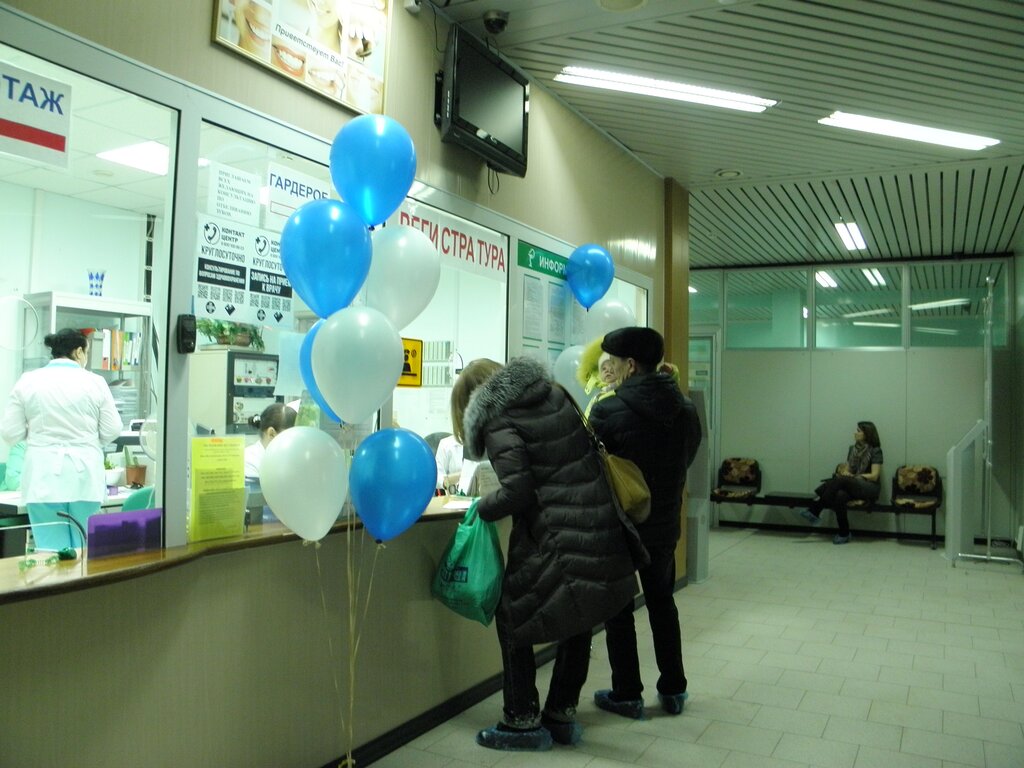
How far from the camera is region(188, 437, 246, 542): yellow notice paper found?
2465 mm

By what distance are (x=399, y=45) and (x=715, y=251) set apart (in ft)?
22.2

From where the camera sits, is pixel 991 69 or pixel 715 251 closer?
pixel 991 69

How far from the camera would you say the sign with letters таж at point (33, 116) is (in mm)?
2105

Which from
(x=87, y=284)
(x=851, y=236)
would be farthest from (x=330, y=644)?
(x=851, y=236)

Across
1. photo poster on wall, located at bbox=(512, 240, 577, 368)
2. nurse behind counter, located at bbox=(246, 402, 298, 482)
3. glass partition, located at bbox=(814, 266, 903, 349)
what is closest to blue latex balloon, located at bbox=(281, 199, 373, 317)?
nurse behind counter, located at bbox=(246, 402, 298, 482)

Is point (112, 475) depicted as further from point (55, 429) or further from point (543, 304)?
point (543, 304)

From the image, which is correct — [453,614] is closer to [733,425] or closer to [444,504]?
[444,504]

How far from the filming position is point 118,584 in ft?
7.00

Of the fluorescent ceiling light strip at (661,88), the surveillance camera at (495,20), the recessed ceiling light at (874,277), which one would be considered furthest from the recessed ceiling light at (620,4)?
the recessed ceiling light at (874,277)

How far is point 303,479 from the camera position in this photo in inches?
92.0

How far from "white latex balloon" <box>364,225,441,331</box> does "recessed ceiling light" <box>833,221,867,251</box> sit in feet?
20.8

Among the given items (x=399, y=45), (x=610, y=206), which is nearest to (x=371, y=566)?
(x=399, y=45)

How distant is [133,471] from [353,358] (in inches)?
115

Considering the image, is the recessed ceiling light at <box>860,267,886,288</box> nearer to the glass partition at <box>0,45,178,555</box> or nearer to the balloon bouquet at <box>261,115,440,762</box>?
the glass partition at <box>0,45,178,555</box>
